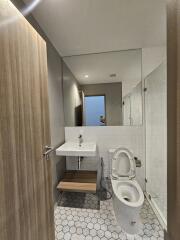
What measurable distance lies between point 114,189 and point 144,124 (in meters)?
1.07

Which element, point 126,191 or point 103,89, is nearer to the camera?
point 126,191

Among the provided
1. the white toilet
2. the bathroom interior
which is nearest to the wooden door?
the bathroom interior

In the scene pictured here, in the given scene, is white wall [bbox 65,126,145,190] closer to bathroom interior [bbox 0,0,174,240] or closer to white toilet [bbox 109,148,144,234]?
bathroom interior [bbox 0,0,174,240]

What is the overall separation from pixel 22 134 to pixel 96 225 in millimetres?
1419

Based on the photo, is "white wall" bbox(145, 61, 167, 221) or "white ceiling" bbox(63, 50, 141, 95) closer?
"white wall" bbox(145, 61, 167, 221)

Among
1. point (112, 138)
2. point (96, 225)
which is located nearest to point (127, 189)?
point (96, 225)

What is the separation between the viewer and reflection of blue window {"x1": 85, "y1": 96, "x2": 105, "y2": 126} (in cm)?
229

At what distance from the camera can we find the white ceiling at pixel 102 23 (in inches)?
51.1

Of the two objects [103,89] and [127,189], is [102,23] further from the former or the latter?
[127,189]

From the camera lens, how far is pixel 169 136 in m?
0.47

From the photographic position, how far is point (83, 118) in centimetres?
233

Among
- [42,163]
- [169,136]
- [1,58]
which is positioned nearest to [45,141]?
[42,163]

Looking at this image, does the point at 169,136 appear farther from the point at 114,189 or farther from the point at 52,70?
the point at 52,70

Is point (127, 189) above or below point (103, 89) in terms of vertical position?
below
